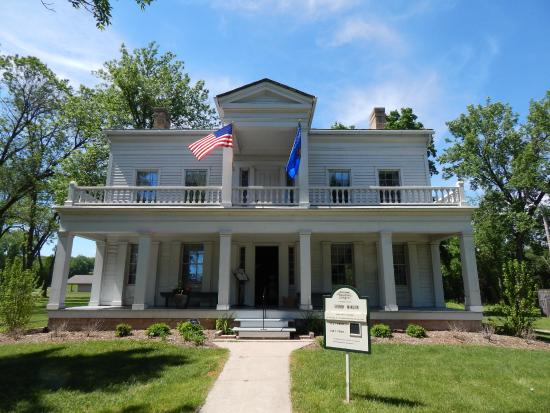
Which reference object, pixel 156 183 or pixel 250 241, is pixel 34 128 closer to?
pixel 156 183

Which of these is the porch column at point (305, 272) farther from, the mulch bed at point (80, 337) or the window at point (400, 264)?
the window at point (400, 264)

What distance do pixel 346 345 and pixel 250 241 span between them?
34.5ft

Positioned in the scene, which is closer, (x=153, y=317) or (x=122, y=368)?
(x=122, y=368)

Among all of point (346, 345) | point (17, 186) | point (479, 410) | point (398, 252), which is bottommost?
point (479, 410)

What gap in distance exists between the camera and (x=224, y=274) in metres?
13.0

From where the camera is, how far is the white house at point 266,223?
13.2 metres

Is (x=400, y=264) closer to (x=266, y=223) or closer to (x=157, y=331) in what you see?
(x=266, y=223)

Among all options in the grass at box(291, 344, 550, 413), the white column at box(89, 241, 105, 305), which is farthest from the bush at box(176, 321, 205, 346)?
the white column at box(89, 241, 105, 305)

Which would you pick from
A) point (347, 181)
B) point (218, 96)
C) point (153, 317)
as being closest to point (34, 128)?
point (218, 96)

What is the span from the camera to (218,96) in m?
14.2

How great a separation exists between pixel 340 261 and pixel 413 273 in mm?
3426

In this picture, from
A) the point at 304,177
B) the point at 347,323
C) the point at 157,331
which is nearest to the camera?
the point at 347,323

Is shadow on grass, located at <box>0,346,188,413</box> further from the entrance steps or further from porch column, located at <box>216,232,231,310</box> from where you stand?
porch column, located at <box>216,232,231,310</box>

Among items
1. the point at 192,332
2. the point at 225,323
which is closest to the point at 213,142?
the point at 225,323
